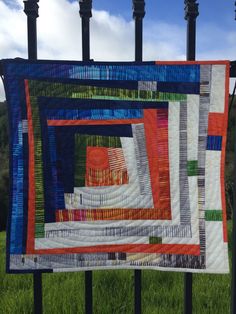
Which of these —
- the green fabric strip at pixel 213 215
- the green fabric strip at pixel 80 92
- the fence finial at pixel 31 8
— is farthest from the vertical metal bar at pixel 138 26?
the green fabric strip at pixel 213 215

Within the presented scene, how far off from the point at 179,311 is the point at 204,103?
106cm

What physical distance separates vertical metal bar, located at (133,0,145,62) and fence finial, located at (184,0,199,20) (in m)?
0.18

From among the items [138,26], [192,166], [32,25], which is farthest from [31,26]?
[192,166]

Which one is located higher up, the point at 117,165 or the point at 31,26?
the point at 31,26

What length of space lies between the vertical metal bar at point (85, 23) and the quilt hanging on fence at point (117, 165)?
2.7 inches

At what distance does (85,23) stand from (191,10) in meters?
0.44

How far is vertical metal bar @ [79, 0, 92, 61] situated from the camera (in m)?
1.60

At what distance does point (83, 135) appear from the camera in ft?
5.25

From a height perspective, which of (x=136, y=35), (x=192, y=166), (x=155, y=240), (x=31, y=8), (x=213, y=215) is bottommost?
(x=155, y=240)

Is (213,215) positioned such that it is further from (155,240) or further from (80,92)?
(80,92)

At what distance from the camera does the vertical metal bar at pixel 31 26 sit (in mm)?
1591

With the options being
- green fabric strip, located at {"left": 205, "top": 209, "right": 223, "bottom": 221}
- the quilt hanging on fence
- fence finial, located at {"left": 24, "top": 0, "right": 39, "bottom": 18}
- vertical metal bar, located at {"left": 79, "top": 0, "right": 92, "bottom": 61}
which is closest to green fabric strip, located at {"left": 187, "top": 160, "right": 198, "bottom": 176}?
the quilt hanging on fence

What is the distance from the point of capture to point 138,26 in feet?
5.29

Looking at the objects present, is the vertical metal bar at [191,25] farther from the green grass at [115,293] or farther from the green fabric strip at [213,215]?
the green grass at [115,293]
